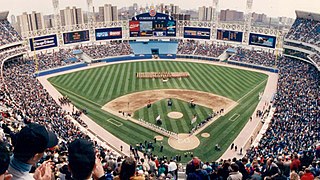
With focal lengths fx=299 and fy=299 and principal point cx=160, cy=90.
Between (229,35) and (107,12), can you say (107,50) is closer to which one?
(229,35)

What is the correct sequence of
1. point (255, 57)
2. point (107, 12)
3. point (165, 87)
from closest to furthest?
1. point (165, 87)
2. point (255, 57)
3. point (107, 12)

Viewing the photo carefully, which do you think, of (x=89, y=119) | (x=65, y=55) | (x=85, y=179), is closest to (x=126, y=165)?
(x=85, y=179)

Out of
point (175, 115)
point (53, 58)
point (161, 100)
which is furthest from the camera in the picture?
point (53, 58)

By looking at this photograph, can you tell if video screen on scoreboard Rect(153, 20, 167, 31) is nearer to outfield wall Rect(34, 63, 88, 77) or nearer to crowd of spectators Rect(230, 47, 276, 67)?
crowd of spectators Rect(230, 47, 276, 67)

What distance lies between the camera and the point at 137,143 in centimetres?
2983

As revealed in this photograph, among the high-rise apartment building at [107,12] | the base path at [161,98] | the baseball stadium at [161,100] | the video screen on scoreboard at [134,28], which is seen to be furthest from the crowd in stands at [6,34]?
the high-rise apartment building at [107,12]

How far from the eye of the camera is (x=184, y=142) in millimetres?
29953

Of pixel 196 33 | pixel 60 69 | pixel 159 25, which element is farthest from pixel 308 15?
pixel 60 69

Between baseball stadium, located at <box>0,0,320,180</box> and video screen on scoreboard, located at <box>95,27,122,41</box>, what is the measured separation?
23cm

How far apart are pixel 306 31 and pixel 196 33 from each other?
2373 cm

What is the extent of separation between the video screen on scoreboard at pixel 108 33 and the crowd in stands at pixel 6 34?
17.0 metres

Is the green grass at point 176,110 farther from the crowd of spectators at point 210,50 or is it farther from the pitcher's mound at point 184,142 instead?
the crowd of spectators at point 210,50

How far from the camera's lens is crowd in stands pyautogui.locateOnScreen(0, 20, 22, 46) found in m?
55.4

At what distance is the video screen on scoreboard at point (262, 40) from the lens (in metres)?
63.2
